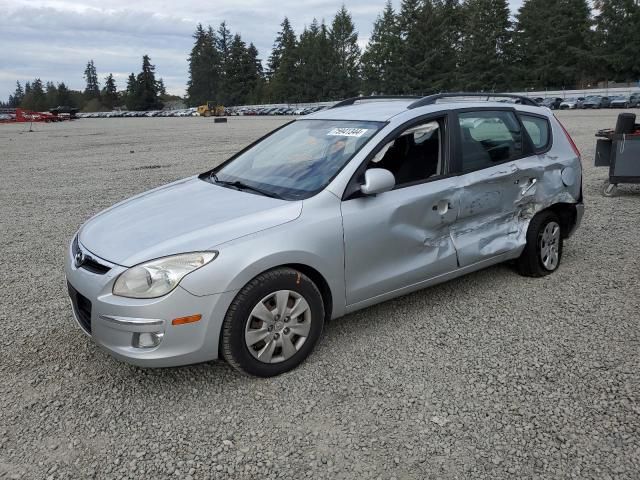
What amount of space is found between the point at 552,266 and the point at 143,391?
12.2 ft

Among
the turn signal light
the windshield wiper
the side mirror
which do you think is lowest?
the turn signal light

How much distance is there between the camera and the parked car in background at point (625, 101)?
4456 centimetres

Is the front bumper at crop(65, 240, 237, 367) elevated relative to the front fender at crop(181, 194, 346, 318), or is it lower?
lower

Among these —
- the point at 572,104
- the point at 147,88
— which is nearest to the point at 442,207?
the point at 572,104

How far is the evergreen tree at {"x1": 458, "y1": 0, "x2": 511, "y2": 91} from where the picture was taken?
253 ft

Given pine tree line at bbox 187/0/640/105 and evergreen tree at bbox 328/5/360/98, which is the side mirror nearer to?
pine tree line at bbox 187/0/640/105

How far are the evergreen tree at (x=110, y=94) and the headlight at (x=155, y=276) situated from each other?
145740mm

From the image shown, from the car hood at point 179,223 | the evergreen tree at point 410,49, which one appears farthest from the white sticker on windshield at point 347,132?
the evergreen tree at point 410,49

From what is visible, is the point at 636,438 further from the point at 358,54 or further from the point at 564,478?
the point at 358,54

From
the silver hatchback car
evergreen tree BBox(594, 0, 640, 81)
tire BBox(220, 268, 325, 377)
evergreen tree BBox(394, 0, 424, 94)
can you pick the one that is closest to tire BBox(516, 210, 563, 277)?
→ the silver hatchback car

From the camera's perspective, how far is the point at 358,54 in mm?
97750

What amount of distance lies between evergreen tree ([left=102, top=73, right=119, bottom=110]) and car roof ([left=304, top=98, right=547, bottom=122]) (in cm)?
14432

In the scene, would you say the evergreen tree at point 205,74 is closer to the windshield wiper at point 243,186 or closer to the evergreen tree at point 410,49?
the evergreen tree at point 410,49

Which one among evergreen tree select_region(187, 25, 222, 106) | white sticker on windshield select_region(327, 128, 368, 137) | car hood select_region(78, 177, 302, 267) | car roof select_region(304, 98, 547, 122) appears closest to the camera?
car hood select_region(78, 177, 302, 267)
